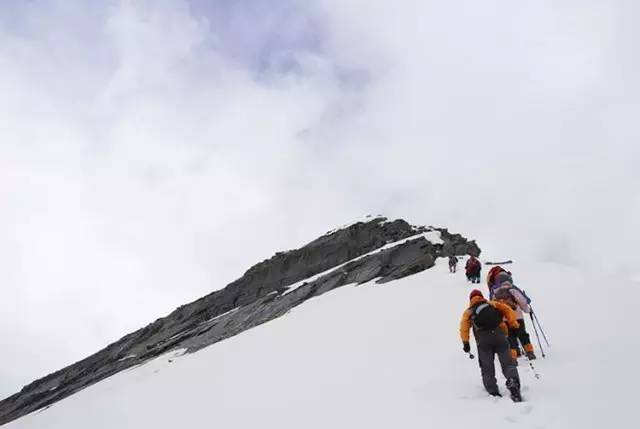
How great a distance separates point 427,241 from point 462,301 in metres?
23.0

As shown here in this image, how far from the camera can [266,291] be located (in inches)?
2158

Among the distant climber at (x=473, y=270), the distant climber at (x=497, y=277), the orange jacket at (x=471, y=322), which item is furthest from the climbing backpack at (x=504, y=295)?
the distant climber at (x=473, y=270)

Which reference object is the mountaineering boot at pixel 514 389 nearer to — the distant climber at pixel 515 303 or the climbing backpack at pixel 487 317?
the climbing backpack at pixel 487 317

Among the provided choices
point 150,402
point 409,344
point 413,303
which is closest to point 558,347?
point 409,344

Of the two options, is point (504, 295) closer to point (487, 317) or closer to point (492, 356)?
point (487, 317)

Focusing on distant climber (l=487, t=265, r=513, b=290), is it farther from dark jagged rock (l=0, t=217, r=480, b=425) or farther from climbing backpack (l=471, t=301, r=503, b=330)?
dark jagged rock (l=0, t=217, r=480, b=425)

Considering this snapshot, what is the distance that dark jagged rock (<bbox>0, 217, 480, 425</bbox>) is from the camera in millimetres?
39250

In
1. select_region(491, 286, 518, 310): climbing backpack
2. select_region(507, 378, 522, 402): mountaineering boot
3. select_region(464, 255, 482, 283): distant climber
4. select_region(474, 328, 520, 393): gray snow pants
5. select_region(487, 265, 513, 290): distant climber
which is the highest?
select_region(464, 255, 482, 283): distant climber

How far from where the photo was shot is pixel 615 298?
14.9 metres

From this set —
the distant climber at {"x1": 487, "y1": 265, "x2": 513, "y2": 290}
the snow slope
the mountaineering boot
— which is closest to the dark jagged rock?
the snow slope

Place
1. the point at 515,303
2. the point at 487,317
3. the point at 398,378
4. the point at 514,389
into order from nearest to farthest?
the point at 514,389 < the point at 487,317 < the point at 398,378 < the point at 515,303

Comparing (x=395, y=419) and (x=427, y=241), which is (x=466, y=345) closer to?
(x=395, y=419)

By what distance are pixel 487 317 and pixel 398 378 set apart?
2815 mm

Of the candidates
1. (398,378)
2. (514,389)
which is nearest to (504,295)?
(398,378)
